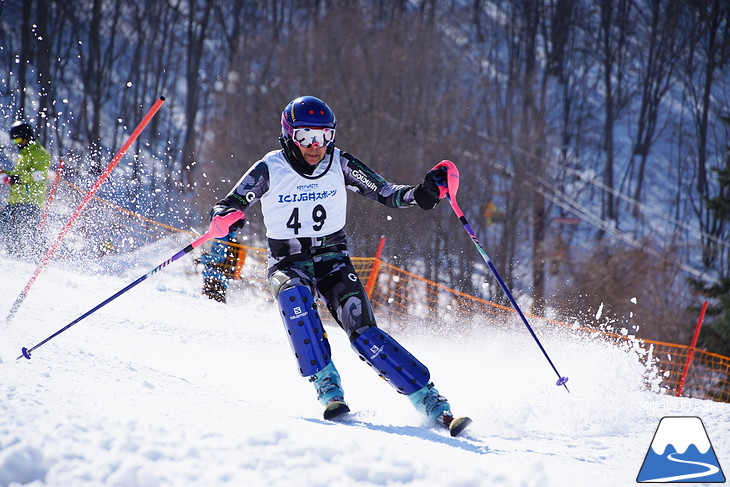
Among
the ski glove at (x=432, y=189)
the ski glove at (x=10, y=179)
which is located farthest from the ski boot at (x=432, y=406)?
the ski glove at (x=10, y=179)

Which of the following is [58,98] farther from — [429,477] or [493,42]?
[429,477]

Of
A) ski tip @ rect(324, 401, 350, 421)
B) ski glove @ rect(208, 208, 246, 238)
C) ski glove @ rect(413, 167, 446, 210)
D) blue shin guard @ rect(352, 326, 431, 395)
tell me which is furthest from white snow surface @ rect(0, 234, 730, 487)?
ski glove @ rect(413, 167, 446, 210)

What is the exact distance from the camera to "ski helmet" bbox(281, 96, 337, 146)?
3.85m

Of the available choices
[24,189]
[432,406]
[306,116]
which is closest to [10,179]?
[24,189]

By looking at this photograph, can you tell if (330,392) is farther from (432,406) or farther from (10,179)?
(10,179)

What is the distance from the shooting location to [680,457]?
3.09m

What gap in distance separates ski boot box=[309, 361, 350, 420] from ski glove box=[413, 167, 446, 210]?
1.12 metres

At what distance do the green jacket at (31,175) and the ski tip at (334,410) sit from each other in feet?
21.6

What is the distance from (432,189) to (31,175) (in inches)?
252

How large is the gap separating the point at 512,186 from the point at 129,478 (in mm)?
21413

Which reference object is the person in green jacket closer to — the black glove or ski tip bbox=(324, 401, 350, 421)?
the black glove

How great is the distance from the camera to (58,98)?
27141 millimetres

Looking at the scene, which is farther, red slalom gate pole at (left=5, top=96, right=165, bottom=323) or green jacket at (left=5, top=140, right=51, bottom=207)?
green jacket at (left=5, top=140, right=51, bottom=207)

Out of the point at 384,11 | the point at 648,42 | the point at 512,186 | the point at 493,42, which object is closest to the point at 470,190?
the point at 512,186
